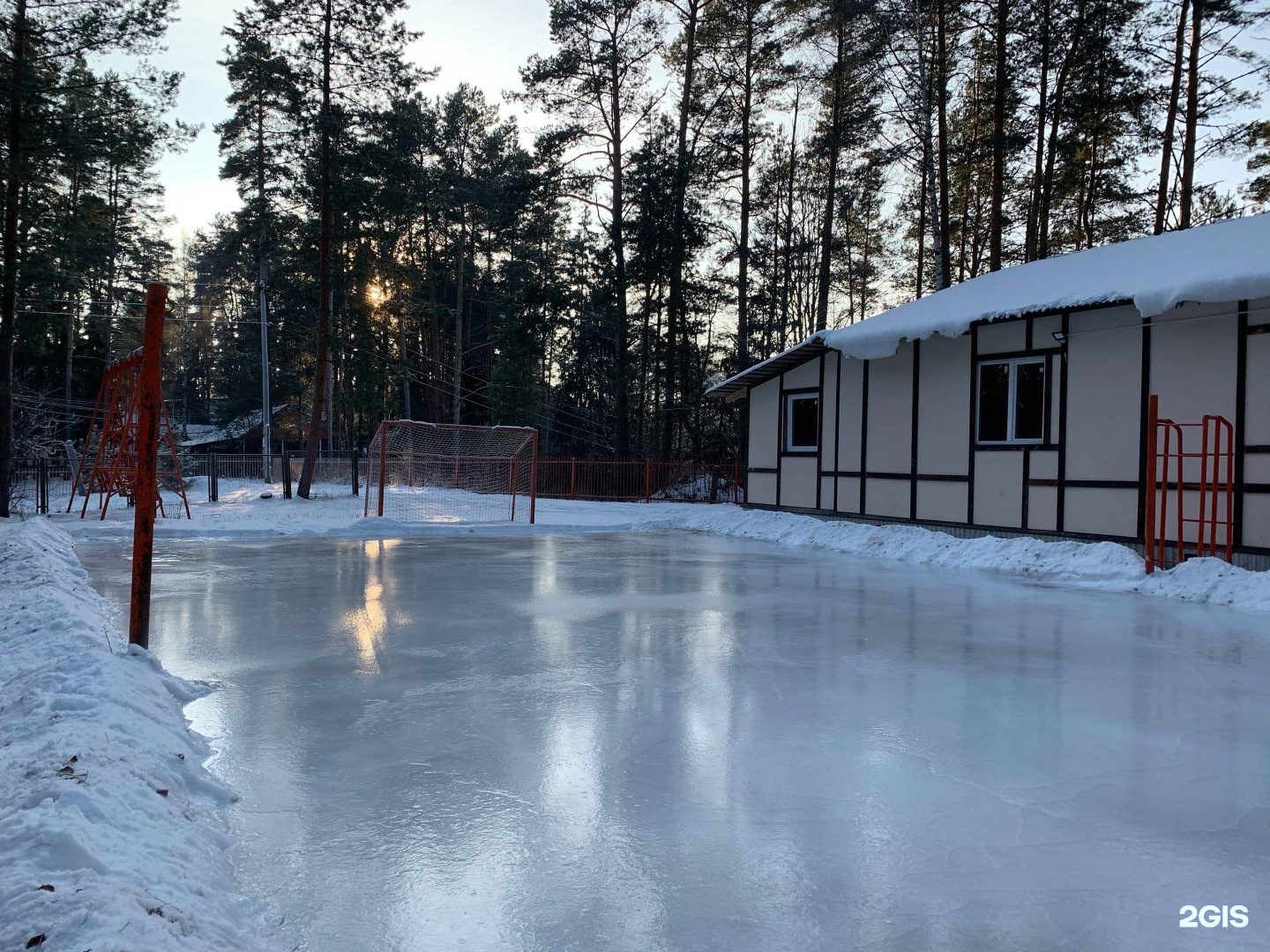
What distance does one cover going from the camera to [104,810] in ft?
8.78

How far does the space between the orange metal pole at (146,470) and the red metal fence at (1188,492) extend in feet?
31.0

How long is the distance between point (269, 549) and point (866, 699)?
10.3 metres

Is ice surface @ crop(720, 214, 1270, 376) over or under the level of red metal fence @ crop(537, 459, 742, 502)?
over

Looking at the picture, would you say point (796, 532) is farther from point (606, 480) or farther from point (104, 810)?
point (104, 810)

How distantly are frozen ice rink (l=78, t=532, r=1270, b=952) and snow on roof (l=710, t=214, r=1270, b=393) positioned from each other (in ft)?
13.1

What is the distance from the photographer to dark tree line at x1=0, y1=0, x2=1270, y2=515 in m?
Result: 17.8

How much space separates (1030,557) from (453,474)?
50.8 feet

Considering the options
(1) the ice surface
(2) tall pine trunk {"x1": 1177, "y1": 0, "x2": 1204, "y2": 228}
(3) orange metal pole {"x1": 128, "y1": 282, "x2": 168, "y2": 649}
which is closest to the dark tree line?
(2) tall pine trunk {"x1": 1177, "y1": 0, "x2": 1204, "y2": 228}

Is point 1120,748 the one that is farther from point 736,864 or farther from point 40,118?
point 40,118

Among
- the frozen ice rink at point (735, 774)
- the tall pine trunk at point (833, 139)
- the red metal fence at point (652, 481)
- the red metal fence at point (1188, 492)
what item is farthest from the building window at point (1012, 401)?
the tall pine trunk at point (833, 139)

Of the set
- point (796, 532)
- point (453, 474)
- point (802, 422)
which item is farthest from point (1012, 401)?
point (453, 474)

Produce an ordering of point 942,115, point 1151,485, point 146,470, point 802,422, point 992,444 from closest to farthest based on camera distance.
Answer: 1. point 146,470
2. point 1151,485
3. point 992,444
4. point 802,422
5. point 942,115

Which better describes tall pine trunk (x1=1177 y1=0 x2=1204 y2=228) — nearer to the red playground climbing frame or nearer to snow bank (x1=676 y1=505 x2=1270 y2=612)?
snow bank (x1=676 y1=505 x2=1270 y2=612)

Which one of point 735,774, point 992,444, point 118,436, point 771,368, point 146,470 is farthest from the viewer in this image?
point 771,368
